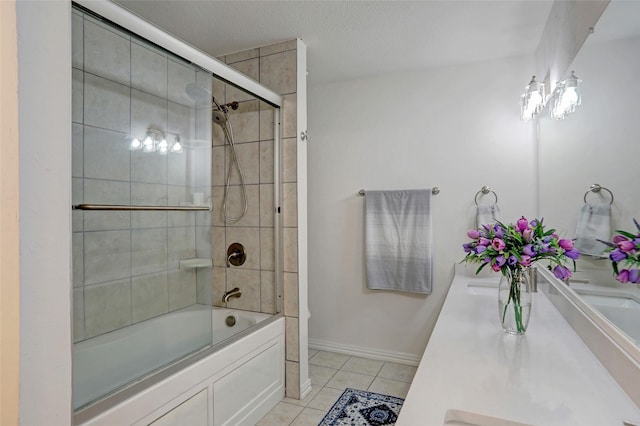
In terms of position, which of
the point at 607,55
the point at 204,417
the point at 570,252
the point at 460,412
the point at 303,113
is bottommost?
the point at 204,417

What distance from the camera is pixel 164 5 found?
201cm

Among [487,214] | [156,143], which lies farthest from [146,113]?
[487,214]

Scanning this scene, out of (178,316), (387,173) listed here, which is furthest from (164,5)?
(387,173)

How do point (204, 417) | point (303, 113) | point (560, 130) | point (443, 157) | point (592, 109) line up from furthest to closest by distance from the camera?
point (443, 157) < point (303, 113) < point (560, 130) < point (204, 417) < point (592, 109)

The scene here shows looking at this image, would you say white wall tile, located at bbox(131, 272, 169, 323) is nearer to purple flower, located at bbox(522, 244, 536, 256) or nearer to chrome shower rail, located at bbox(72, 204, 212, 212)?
chrome shower rail, located at bbox(72, 204, 212, 212)

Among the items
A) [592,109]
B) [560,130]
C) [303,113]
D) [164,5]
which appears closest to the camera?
[592,109]

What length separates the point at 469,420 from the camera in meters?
0.93

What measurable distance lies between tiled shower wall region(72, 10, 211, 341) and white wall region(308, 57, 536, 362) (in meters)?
1.62

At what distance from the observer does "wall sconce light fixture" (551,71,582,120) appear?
1.51 m

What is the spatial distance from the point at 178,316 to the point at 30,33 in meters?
1.21

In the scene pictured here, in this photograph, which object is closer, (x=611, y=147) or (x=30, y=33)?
(x=30, y=33)

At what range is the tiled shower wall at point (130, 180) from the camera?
128cm

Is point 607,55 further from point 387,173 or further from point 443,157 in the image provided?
point 387,173

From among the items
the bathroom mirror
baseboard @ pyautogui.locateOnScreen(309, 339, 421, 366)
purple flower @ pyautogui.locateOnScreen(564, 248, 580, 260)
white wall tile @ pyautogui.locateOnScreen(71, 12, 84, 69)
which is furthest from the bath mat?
white wall tile @ pyautogui.locateOnScreen(71, 12, 84, 69)
